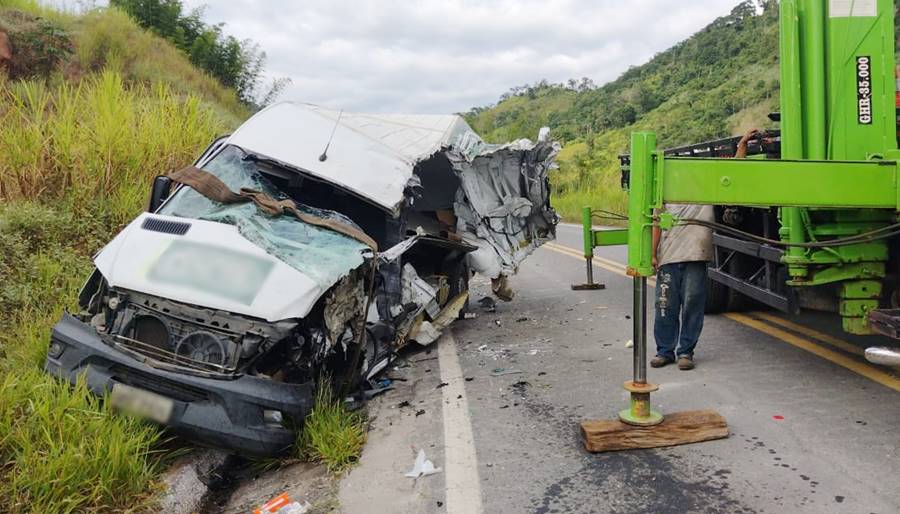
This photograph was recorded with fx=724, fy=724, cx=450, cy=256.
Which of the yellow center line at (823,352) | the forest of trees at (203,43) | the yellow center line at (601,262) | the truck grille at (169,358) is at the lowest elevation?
the yellow center line at (823,352)

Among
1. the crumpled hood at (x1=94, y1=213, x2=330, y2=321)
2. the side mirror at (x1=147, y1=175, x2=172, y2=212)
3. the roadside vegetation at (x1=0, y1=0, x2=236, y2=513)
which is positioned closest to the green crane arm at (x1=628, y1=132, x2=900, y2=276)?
the crumpled hood at (x1=94, y1=213, x2=330, y2=321)

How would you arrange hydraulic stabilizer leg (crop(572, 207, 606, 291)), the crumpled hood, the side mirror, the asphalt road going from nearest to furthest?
the asphalt road, the crumpled hood, the side mirror, hydraulic stabilizer leg (crop(572, 207, 606, 291))

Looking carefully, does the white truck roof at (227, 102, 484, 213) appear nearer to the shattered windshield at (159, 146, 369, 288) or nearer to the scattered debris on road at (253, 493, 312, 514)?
the shattered windshield at (159, 146, 369, 288)

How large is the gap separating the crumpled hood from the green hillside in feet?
61.8

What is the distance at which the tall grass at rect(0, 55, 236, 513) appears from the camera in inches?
138

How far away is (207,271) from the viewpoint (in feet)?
14.5

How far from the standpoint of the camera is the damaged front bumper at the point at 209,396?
12.7 ft

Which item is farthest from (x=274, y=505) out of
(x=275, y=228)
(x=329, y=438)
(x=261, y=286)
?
(x=275, y=228)

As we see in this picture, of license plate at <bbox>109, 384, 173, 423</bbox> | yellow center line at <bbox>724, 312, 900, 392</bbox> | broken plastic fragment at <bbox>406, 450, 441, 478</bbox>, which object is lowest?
broken plastic fragment at <bbox>406, 450, 441, 478</bbox>

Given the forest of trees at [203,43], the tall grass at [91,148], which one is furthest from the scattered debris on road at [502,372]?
the forest of trees at [203,43]

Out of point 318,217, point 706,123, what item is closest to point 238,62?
point 318,217

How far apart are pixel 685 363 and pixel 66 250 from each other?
18.0 ft

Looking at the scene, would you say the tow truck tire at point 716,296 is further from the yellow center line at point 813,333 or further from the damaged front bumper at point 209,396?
the damaged front bumper at point 209,396

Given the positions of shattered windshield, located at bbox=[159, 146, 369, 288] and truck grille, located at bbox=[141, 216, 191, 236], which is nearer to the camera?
shattered windshield, located at bbox=[159, 146, 369, 288]
